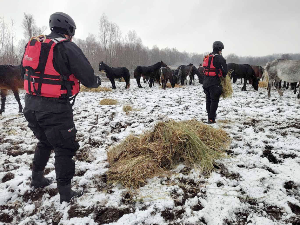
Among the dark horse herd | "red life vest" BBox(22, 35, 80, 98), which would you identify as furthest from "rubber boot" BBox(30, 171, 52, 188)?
the dark horse herd

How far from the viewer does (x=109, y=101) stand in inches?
298

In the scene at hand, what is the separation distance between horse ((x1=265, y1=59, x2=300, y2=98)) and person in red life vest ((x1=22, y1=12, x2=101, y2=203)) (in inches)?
345

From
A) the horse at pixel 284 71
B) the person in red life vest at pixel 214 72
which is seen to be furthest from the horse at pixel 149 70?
the person in red life vest at pixel 214 72

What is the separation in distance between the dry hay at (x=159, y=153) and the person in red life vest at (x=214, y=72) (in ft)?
5.07

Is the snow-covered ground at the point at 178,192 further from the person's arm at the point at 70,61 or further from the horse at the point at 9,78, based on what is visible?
the horse at the point at 9,78

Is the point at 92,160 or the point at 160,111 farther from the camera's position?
the point at 160,111

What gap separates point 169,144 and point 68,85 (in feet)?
5.63

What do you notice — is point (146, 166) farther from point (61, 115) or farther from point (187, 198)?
point (61, 115)

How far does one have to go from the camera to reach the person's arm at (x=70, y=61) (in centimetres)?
181

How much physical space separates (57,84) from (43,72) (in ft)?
0.57

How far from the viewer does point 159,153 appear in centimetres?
278

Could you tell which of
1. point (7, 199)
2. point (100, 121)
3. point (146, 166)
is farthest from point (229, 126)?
point (7, 199)

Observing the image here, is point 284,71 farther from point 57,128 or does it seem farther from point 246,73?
point 57,128

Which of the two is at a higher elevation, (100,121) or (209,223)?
(100,121)
